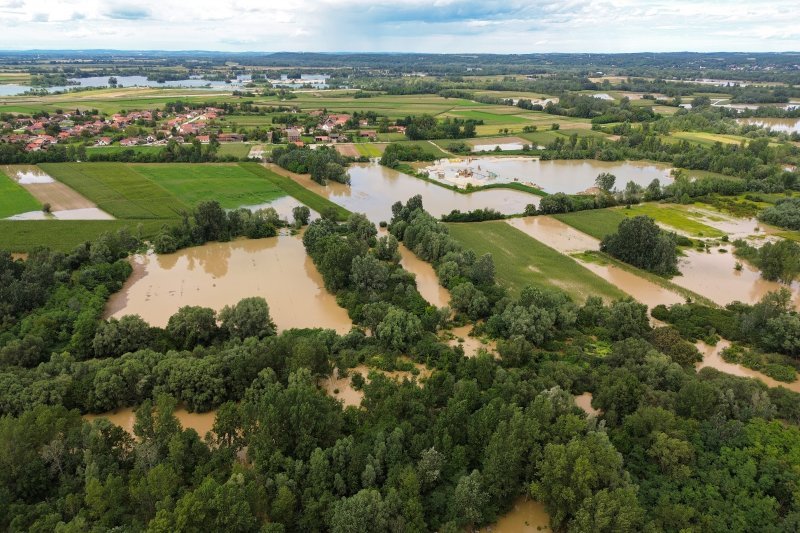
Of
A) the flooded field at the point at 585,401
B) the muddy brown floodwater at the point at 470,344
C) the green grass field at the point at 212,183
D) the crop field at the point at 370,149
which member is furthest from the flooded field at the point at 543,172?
the flooded field at the point at 585,401

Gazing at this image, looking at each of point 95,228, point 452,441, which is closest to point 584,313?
point 452,441

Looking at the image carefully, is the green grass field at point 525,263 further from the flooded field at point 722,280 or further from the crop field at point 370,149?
the crop field at point 370,149

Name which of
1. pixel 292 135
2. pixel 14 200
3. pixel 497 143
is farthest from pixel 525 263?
pixel 292 135

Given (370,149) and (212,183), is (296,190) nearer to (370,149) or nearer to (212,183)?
(212,183)

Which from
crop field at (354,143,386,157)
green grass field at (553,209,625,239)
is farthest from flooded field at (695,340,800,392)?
crop field at (354,143,386,157)

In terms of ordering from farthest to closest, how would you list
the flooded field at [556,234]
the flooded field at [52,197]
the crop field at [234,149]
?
the crop field at [234,149] < the flooded field at [52,197] < the flooded field at [556,234]

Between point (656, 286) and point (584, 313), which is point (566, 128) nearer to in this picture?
point (656, 286)
